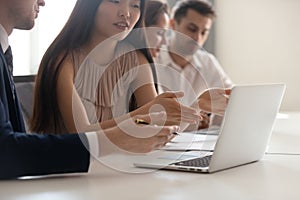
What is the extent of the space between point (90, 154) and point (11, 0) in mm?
478

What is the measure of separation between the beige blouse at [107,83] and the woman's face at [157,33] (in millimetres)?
660

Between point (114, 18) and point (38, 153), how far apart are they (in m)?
0.76

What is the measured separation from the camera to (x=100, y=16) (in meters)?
1.86

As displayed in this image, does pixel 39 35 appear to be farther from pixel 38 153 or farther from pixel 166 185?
pixel 166 185

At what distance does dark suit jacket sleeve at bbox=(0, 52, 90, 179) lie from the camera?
1.21 m

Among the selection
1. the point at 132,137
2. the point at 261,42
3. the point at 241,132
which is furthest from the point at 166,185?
the point at 261,42

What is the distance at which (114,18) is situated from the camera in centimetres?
186

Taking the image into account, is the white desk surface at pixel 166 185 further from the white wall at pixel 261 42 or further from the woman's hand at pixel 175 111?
the white wall at pixel 261 42

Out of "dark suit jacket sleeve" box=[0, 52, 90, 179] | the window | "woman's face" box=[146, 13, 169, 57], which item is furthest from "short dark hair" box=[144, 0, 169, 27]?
"dark suit jacket sleeve" box=[0, 52, 90, 179]

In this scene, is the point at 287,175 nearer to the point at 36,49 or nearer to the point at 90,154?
the point at 90,154

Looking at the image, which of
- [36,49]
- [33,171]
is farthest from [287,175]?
[36,49]

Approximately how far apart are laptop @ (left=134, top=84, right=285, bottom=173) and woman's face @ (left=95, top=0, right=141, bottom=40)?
602 millimetres

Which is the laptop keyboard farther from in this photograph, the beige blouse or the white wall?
the white wall

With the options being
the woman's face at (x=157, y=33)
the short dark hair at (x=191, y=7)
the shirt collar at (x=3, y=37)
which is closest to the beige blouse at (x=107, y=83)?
the shirt collar at (x=3, y=37)
